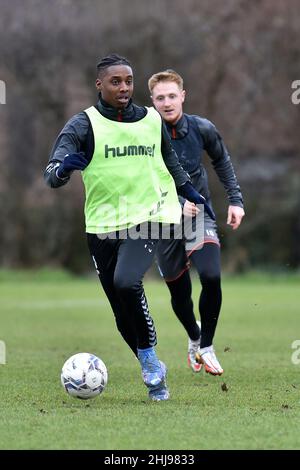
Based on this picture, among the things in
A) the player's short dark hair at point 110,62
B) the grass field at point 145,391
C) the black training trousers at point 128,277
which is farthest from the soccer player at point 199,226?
the player's short dark hair at point 110,62

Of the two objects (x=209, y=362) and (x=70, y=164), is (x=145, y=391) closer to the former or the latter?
(x=209, y=362)

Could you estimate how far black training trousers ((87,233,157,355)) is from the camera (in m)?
6.88

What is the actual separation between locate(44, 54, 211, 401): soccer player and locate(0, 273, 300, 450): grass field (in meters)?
0.59

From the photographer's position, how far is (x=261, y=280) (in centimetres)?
2717

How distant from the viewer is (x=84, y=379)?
270 inches

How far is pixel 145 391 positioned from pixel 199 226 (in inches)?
64.3

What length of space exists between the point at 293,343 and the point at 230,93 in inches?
808

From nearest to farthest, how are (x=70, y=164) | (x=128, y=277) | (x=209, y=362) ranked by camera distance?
(x=70, y=164)
(x=128, y=277)
(x=209, y=362)

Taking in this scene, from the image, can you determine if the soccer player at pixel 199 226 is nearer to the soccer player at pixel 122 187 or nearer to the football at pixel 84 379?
the soccer player at pixel 122 187

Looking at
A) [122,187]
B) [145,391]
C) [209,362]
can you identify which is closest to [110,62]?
[122,187]

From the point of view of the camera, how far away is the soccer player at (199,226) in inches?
327

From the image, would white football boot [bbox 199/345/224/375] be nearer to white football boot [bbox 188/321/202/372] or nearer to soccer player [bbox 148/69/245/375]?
soccer player [bbox 148/69/245/375]

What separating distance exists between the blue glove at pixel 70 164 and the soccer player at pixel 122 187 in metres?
0.20
